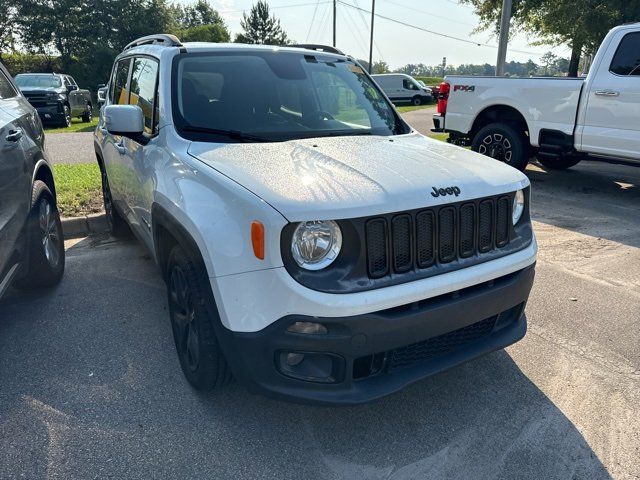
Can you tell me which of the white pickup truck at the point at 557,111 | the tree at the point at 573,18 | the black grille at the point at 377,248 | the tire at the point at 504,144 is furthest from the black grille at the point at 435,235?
the tree at the point at 573,18

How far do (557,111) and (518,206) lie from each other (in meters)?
5.16

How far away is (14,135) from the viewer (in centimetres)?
346

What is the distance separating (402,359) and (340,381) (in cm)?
35

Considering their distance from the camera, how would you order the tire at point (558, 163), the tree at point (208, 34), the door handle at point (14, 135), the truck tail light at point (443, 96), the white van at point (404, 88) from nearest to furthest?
the door handle at point (14, 135) → the truck tail light at point (443, 96) → the tire at point (558, 163) → the white van at point (404, 88) → the tree at point (208, 34)

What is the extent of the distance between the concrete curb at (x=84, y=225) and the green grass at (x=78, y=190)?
0.14 meters

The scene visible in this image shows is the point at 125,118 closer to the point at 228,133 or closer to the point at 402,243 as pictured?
the point at 228,133

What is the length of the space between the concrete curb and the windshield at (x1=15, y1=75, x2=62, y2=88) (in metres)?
12.6

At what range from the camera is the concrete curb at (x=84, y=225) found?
551 centimetres

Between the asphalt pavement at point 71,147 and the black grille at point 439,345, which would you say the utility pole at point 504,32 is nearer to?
the asphalt pavement at point 71,147

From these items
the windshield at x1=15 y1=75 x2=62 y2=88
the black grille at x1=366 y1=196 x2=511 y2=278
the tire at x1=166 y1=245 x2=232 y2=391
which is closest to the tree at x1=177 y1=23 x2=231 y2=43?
the windshield at x1=15 y1=75 x2=62 y2=88

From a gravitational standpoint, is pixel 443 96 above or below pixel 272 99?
below

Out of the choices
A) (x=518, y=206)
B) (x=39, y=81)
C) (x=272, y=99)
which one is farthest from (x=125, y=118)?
(x=39, y=81)

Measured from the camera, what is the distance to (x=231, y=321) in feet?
7.18

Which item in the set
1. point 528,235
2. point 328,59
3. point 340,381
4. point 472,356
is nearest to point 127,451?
point 340,381
